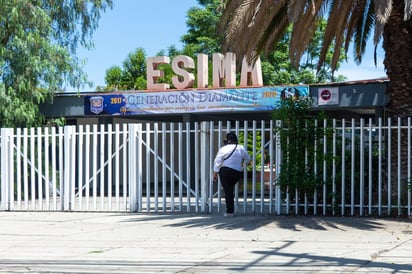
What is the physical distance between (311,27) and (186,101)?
312 inches

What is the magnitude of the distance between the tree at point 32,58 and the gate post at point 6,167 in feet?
12.5

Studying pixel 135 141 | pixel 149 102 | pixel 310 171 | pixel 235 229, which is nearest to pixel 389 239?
pixel 235 229

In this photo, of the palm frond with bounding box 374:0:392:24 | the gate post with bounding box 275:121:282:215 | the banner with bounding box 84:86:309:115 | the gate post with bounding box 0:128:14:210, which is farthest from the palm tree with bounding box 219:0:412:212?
the gate post with bounding box 0:128:14:210

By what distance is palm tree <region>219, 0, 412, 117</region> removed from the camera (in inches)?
522

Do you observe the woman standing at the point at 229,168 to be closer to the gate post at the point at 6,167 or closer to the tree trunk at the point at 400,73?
the tree trunk at the point at 400,73

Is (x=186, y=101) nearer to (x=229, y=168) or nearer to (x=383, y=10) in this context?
(x=229, y=168)

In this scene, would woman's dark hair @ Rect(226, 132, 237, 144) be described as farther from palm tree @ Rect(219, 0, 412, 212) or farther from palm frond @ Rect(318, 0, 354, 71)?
palm frond @ Rect(318, 0, 354, 71)

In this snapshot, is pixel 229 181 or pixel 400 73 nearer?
pixel 400 73

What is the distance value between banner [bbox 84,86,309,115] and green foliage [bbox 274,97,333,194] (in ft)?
21.9

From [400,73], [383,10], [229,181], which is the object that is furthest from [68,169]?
[383,10]

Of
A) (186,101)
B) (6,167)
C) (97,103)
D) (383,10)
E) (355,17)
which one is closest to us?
(383,10)

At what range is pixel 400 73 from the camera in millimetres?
13453

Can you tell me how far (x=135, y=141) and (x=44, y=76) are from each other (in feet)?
22.9

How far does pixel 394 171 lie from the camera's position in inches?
523
